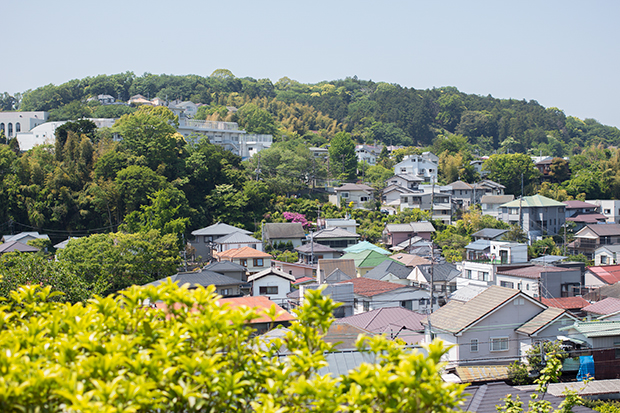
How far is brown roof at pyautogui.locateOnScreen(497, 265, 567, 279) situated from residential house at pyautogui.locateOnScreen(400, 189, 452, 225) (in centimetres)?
1690

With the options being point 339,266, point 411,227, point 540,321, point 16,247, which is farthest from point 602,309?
point 16,247

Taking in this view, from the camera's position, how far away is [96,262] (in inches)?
805

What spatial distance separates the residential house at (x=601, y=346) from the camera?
480 inches

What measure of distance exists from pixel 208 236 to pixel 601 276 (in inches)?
785

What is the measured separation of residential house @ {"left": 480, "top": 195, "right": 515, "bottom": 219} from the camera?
37.7 metres

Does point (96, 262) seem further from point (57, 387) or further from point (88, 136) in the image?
point (57, 387)

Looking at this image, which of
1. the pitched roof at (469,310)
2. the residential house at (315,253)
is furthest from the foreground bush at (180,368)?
the residential house at (315,253)

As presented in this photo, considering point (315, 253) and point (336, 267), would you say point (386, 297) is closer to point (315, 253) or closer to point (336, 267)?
point (336, 267)

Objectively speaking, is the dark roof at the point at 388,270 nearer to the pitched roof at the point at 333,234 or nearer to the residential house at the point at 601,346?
the pitched roof at the point at 333,234

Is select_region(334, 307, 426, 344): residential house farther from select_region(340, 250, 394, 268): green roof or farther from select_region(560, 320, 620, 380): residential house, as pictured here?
select_region(340, 250, 394, 268): green roof

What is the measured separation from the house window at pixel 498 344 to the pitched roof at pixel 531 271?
267 inches

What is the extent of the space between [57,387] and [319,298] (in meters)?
1.48

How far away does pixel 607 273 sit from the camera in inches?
834

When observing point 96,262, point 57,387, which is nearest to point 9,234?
point 96,262
